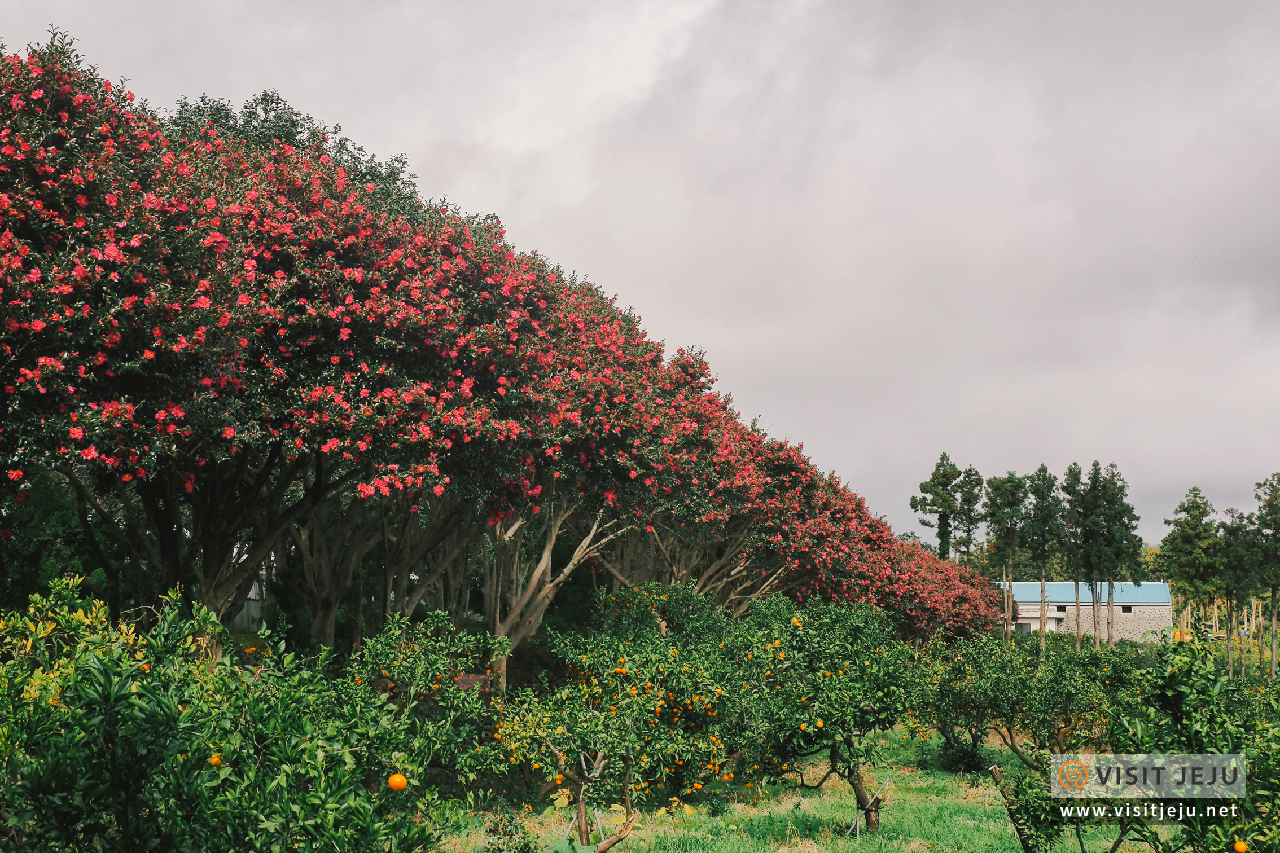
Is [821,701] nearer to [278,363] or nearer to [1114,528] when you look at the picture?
[278,363]

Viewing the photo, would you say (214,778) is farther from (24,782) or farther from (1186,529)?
(1186,529)

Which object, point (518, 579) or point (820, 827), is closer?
point (820, 827)

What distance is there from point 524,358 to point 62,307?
22.8 feet

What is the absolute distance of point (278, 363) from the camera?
12180 mm

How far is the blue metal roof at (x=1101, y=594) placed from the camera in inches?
3494

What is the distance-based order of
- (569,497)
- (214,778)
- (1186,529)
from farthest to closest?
1. (1186,529)
2. (569,497)
3. (214,778)

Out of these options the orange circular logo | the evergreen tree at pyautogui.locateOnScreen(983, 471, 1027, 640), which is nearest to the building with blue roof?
the evergreen tree at pyautogui.locateOnScreen(983, 471, 1027, 640)

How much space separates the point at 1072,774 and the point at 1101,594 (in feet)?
304

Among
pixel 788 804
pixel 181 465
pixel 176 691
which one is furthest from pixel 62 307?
pixel 788 804

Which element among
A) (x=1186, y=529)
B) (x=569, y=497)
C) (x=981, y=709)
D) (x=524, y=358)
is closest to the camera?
(x=524, y=358)

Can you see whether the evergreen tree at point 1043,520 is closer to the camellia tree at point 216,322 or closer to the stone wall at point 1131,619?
the stone wall at point 1131,619

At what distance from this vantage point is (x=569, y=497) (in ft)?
58.8

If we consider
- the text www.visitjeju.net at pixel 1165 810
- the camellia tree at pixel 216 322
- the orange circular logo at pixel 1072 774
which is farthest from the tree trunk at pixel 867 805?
the camellia tree at pixel 216 322

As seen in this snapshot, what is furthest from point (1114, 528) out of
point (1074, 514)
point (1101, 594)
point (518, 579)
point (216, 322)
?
point (216, 322)
